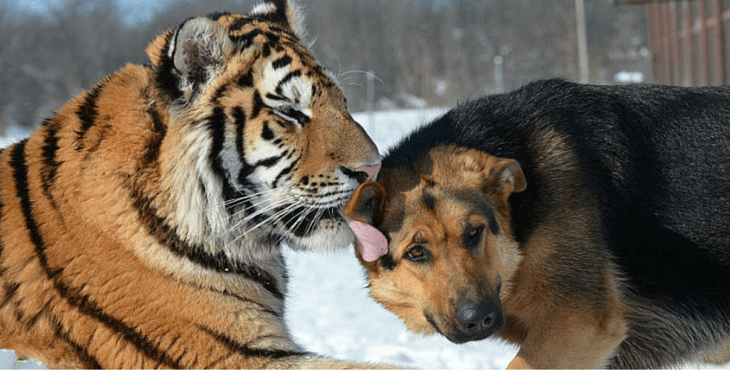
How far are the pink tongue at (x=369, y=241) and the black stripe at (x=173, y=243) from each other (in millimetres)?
587

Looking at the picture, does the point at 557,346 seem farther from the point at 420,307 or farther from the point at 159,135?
the point at 159,135

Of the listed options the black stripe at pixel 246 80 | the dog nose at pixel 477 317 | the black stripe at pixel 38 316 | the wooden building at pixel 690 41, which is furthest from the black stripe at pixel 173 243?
the wooden building at pixel 690 41

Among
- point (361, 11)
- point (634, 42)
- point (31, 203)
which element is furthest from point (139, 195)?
point (361, 11)

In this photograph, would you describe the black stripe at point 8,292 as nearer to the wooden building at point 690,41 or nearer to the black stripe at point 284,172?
the black stripe at point 284,172

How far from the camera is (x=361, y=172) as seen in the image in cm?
364

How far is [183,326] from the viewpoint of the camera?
3.50m

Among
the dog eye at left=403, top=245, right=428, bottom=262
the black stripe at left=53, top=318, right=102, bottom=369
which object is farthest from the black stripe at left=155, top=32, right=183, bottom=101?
the dog eye at left=403, top=245, right=428, bottom=262

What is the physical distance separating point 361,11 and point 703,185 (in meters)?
65.9

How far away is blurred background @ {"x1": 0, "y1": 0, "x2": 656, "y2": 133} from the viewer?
1817 inches

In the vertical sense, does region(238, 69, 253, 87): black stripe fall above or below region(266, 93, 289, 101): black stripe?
above

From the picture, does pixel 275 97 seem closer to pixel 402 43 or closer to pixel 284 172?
pixel 284 172

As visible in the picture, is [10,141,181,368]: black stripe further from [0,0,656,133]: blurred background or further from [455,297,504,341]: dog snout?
[0,0,656,133]: blurred background

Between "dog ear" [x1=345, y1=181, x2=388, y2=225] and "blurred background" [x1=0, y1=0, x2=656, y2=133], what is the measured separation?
114 ft

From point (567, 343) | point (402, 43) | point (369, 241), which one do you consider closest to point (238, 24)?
point (369, 241)
